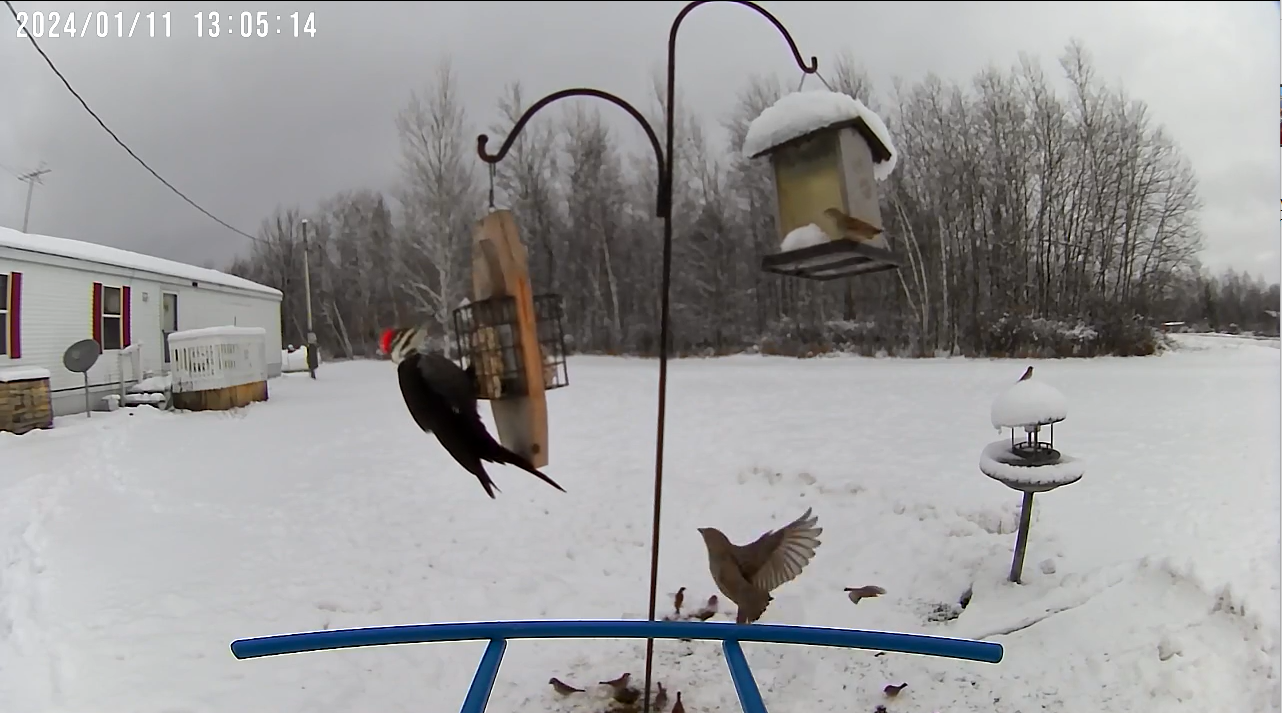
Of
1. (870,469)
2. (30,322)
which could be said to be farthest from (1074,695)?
(30,322)

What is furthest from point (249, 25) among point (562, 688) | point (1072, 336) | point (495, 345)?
point (1072, 336)

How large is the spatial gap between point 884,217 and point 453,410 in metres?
0.77

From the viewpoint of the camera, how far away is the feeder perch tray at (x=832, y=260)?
0.80 m

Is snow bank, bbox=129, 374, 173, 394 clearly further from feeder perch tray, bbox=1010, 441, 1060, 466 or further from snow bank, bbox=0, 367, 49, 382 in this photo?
feeder perch tray, bbox=1010, 441, 1060, 466

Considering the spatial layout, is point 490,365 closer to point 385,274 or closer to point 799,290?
point 385,274

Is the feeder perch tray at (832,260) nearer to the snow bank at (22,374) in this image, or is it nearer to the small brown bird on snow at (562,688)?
the small brown bird on snow at (562,688)

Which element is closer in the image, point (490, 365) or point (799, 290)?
point (490, 365)

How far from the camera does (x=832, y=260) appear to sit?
2.82 ft

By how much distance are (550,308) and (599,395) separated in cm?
48

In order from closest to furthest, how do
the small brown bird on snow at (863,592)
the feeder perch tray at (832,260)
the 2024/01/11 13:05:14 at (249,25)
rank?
the feeder perch tray at (832,260) → the 2024/01/11 13:05:14 at (249,25) → the small brown bird on snow at (863,592)

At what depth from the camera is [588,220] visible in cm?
120

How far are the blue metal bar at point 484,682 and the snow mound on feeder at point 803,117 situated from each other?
0.72 meters

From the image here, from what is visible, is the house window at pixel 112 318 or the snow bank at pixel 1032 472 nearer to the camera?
the house window at pixel 112 318

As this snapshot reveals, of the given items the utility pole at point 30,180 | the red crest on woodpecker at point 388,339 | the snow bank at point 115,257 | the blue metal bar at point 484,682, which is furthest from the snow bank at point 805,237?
the utility pole at point 30,180
